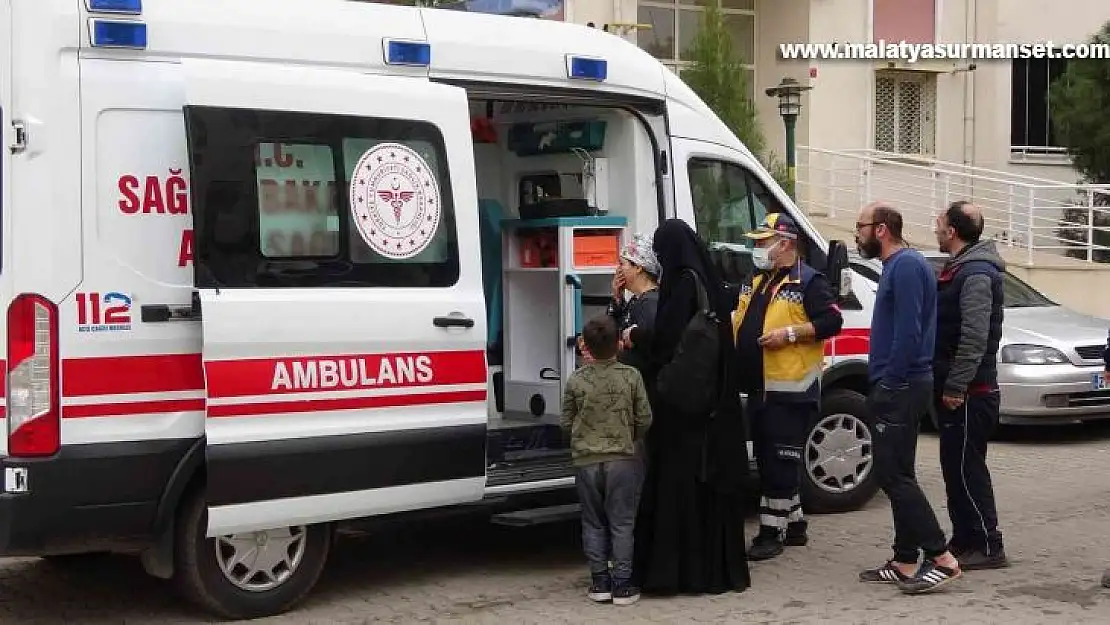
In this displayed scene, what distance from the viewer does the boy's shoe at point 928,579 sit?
20.6 ft

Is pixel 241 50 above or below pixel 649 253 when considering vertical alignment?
above

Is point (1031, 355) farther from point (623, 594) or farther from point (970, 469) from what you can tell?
point (623, 594)

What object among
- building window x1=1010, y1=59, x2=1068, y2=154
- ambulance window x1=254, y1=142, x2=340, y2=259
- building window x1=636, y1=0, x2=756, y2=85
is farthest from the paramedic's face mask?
building window x1=1010, y1=59, x2=1068, y2=154

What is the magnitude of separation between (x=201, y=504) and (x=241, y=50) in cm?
189

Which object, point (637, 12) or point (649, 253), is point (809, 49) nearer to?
point (637, 12)

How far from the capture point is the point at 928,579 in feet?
20.6

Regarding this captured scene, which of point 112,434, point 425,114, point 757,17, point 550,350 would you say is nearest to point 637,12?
point 757,17

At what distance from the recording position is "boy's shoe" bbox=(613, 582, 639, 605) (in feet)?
20.1

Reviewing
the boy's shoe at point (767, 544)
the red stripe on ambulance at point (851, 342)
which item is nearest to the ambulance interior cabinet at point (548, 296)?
the boy's shoe at point (767, 544)

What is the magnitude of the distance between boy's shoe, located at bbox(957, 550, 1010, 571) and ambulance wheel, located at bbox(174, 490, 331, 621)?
10.3ft

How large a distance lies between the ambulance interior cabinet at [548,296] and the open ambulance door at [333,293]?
947 mm

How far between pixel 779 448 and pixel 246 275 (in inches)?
118

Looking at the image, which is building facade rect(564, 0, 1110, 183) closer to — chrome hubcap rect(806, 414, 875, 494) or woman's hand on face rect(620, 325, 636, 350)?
chrome hubcap rect(806, 414, 875, 494)

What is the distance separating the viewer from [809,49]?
19.7 meters
